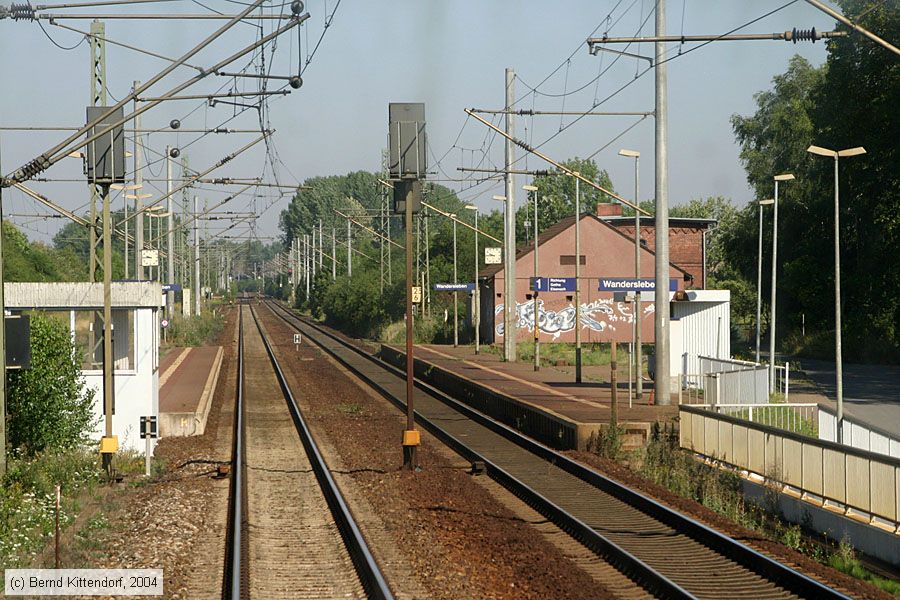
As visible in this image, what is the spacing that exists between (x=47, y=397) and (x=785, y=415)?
14.1m

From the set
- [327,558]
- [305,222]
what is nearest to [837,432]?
[327,558]

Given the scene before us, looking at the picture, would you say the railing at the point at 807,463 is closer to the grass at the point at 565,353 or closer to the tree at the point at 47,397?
the tree at the point at 47,397

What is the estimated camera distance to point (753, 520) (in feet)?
53.7

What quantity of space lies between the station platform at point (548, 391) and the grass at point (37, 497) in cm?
941

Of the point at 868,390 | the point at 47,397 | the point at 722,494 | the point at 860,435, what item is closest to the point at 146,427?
the point at 47,397

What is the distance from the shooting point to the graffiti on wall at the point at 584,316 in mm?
62000

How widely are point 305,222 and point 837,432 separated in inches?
6423

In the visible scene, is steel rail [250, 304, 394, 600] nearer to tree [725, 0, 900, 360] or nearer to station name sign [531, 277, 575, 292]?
station name sign [531, 277, 575, 292]

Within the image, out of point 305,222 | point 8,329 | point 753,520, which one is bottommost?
point 753,520

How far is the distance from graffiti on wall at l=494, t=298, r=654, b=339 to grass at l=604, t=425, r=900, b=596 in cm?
4001

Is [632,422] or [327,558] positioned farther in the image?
[632,422]

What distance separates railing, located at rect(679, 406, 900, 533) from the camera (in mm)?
14125

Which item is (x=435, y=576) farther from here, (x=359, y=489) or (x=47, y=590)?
(x=359, y=489)

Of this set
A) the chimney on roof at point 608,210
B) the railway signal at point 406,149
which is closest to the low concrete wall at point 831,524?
the railway signal at point 406,149
